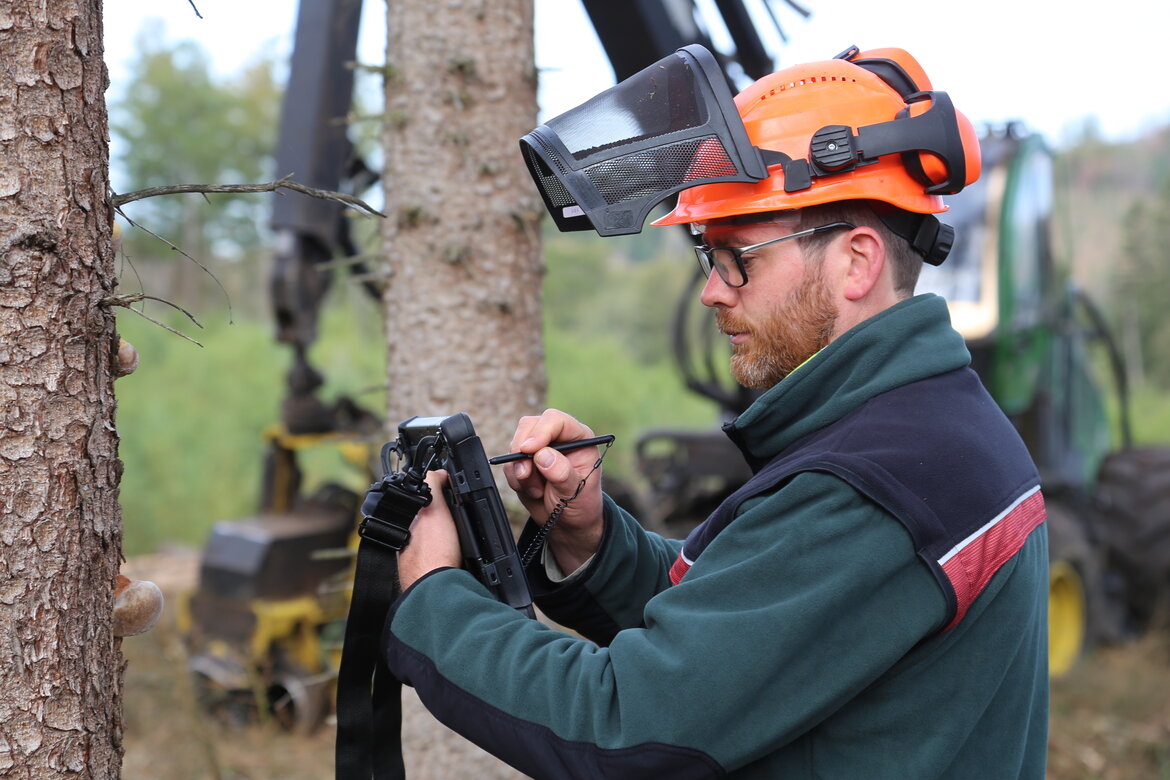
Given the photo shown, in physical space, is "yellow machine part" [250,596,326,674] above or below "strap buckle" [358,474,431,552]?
below

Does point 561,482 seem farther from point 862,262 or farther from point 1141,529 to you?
point 1141,529

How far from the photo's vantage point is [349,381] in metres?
17.0

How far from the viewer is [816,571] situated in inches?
55.5

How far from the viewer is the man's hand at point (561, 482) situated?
1828mm

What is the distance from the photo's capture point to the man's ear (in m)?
1.74

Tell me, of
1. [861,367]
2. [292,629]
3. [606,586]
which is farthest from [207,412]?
[861,367]

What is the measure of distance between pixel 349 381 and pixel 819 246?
15.9m

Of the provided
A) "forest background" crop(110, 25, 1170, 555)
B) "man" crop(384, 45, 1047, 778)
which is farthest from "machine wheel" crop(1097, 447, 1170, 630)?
"man" crop(384, 45, 1047, 778)

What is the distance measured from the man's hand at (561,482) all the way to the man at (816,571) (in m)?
0.01

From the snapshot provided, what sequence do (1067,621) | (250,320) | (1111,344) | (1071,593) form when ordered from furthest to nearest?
1. (250,320)
2. (1111,344)
3. (1067,621)
4. (1071,593)

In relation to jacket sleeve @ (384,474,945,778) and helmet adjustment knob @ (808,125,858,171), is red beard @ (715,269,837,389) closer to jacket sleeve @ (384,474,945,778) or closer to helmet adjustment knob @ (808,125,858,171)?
helmet adjustment knob @ (808,125,858,171)

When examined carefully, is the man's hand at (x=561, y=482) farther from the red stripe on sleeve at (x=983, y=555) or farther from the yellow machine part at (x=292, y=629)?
the yellow machine part at (x=292, y=629)

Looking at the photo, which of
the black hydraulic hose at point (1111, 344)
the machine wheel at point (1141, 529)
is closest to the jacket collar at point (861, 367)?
the black hydraulic hose at point (1111, 344)

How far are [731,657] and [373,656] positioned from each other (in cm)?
66
